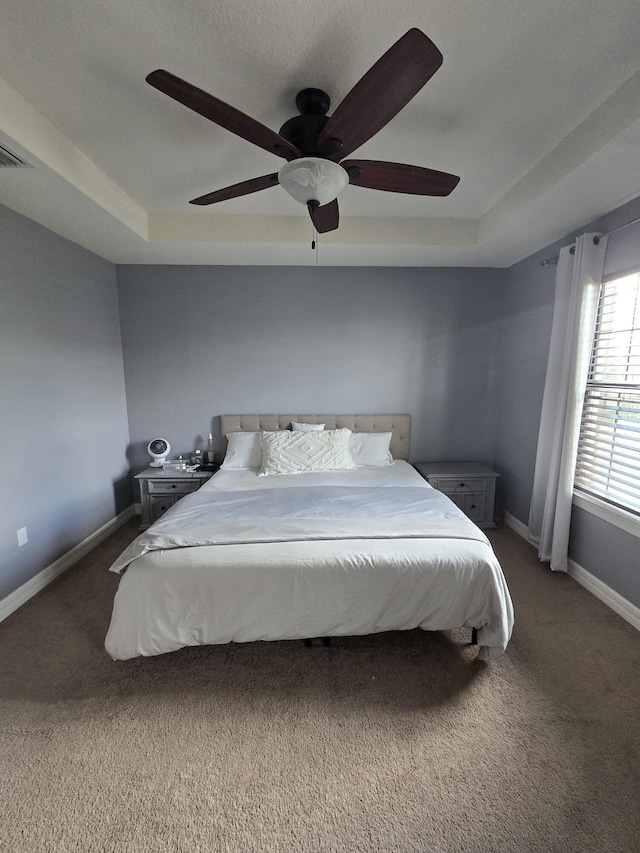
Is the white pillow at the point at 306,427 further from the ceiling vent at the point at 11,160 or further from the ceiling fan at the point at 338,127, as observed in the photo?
the ceiling vent at the point at 11,160

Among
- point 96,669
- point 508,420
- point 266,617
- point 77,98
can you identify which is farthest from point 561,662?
point 77,98

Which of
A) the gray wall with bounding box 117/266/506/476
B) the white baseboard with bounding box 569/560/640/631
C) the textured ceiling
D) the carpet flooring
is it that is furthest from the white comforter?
the textured ceiling

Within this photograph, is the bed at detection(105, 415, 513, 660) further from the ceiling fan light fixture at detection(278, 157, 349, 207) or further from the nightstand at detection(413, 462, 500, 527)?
the ceiling fan light fixture at detection(278, 157, 349, 207)

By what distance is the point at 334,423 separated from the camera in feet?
11.4

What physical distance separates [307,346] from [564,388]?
215 cm

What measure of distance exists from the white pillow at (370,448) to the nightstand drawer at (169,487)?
154cm

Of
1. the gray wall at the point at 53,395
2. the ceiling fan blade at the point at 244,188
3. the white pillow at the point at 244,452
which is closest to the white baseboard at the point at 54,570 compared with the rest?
the gray wall at the point at 53,395

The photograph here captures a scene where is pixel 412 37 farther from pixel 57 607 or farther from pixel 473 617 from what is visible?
pixel 57 607

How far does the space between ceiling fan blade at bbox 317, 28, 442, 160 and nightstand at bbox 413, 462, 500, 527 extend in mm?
2517

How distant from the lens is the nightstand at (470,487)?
3119mm

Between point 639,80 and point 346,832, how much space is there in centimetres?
299

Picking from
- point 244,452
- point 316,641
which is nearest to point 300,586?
point 316,641

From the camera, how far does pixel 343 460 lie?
3002mm

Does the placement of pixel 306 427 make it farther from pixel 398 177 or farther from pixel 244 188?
pixel 398 177
